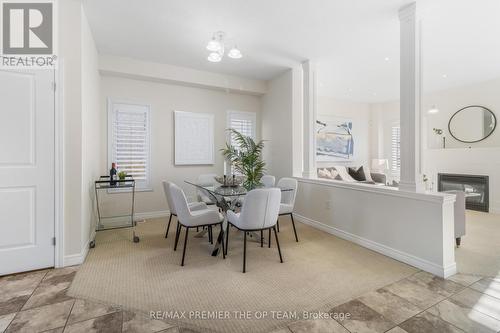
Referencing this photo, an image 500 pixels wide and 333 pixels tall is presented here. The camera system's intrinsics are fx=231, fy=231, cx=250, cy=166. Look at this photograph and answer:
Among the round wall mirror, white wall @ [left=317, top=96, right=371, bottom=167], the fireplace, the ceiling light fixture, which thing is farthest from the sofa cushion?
the ceiling light fixture

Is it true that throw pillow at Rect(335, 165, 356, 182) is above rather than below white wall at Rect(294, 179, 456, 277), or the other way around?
above

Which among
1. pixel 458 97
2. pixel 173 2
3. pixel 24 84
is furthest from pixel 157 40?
pixel 458 97

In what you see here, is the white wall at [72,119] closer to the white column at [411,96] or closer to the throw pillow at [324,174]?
the white column at [411,96]


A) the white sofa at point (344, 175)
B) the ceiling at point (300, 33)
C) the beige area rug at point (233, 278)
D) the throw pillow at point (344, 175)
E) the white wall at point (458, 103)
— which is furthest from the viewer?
the throw pillow at point (344, 175)

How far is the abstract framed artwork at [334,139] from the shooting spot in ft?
21.7

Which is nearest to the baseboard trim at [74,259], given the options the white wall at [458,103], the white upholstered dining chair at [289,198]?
the white upholstered dining chair at [289,198]

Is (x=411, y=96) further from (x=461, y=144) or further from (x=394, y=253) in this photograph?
(x=461, y=144)

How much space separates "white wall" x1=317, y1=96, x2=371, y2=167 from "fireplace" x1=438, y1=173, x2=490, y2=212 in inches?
82.4

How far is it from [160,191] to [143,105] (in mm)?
1685

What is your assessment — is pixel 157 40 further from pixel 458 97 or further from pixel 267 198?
pixel 458 97

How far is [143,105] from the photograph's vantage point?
441 cm

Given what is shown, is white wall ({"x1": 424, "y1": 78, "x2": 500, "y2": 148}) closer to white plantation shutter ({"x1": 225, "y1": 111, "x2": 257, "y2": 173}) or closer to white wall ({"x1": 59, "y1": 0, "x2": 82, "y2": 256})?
white plantation shutter ({"x1": 225, "y1": 111, "x2": 257, "y2": 173})

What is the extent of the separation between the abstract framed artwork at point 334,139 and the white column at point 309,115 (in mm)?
2372

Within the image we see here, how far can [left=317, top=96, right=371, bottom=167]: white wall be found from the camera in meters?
6.77
